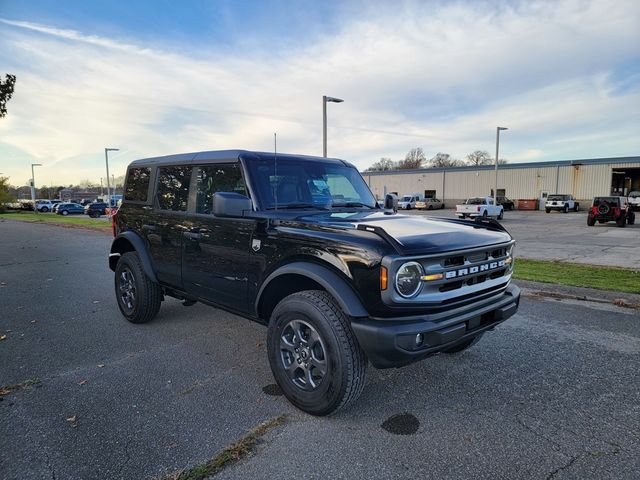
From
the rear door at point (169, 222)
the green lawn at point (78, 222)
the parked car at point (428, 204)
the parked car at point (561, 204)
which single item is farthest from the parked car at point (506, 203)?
the rear door at point (169, 222)

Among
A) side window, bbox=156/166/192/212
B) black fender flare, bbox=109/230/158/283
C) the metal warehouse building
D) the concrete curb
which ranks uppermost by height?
the metal warehouse building

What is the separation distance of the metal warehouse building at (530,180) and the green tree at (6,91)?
29758mm

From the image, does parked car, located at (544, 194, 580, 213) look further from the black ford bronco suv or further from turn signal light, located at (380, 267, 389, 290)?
turn signal light, located at (380, 267, 389, 290)

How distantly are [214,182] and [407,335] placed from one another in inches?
96.7

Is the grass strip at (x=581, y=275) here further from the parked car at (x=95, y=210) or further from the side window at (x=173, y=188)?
the parked car at (x=95, y=210)

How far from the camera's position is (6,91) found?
54.3 ft

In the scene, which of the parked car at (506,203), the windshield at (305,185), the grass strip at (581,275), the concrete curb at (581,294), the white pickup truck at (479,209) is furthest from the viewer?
the parked car at (506,203)

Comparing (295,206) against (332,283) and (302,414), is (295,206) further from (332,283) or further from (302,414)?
(302,414)

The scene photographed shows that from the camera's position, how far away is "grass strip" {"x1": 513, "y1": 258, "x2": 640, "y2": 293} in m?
7.07

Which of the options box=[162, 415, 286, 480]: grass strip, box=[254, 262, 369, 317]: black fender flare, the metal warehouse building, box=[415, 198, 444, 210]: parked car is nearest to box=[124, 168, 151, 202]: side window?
box=[254, 262, 369, 317]: black fender flare

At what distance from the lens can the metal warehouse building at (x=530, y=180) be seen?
4359cm

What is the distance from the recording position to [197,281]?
4.21 metres

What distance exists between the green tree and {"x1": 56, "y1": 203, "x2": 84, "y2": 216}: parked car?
31.1 m

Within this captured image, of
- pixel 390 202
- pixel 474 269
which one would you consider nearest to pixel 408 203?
pixel 390 202
